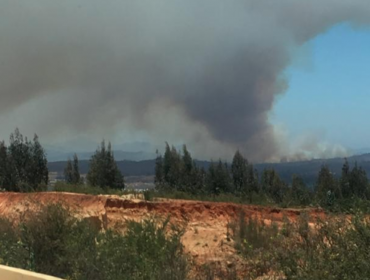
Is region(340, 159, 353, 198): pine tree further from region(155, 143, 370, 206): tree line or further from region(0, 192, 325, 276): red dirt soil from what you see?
region(0, 192, 325, 276): red dirt soil

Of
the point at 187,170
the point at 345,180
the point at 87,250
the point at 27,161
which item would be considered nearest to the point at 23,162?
the point at 27,161

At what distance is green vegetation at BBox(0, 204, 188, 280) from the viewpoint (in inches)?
432

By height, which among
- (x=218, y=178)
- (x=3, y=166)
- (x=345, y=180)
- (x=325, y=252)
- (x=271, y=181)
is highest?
(x=3, y=166)

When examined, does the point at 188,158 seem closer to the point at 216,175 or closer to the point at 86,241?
the point at 216,175

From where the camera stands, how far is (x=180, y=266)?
1084 cm

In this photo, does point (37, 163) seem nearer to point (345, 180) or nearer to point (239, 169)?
point (239, 169)

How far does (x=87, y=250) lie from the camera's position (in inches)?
473

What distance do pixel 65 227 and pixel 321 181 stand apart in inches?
1609

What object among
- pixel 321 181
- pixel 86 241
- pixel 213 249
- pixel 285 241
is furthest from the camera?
pixel 321 181

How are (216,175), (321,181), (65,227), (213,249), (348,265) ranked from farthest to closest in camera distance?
(216,175), (321,181), (213,249), (65,227), (348,265)

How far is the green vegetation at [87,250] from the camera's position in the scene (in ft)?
36.0

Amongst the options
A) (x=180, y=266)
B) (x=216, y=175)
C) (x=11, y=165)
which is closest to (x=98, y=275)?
(x=180, y=266)

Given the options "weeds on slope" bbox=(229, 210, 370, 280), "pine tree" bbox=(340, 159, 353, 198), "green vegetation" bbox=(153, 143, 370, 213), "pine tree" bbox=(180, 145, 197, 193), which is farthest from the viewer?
"pine tree" bbox=(180, 145, 197, 193)

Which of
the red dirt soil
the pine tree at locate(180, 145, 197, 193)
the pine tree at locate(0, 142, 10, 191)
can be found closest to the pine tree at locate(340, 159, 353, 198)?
the pine tree at locate(180, 145, 197, 193)
